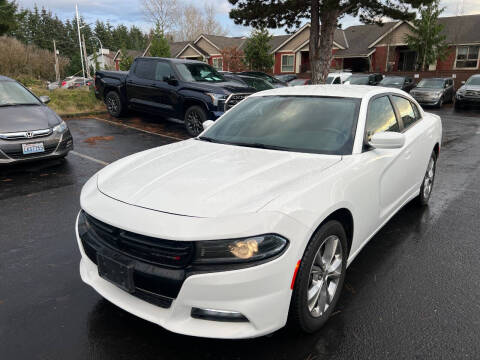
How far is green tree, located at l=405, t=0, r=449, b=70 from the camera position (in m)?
31.9

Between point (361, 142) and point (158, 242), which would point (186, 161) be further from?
point (361, 142)

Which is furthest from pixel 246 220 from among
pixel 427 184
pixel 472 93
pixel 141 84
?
pixel 472 93

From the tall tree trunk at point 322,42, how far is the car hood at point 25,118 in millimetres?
12479

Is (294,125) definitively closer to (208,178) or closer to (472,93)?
(208,178)

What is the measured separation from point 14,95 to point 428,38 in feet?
113

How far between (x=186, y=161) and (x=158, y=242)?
1.03m

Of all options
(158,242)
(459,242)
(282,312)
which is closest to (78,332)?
(158,242)

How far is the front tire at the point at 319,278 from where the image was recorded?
2.28 m

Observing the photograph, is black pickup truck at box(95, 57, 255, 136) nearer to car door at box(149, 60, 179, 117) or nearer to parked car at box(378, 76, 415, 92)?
car door at box(149, 60, 179, 117)

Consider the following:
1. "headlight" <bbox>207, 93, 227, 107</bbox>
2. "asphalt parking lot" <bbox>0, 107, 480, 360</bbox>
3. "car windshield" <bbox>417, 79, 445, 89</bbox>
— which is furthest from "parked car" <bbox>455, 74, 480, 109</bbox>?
"asphalt parking lot" <bbox>0, 107, 480, 360</bbox>

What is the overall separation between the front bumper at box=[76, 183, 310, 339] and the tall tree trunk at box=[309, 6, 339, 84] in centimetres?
1561

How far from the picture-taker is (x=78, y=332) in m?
2.55

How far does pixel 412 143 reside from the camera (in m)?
3.96

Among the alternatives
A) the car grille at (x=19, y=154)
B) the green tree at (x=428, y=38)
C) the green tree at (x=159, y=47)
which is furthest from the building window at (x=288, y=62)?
the car grille at (x=19, y=154)
